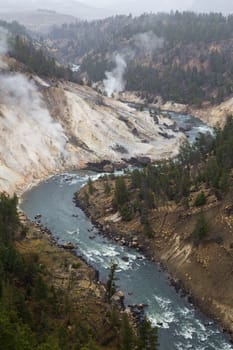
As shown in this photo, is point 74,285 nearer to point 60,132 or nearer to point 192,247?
point 192,247

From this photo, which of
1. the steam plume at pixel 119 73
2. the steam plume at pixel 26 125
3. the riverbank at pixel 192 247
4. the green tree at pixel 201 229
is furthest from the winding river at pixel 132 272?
the steam plume at pixel 119 73

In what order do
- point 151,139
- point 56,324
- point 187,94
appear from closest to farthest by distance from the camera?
point 56,324 < point 151,139 < point 187,94

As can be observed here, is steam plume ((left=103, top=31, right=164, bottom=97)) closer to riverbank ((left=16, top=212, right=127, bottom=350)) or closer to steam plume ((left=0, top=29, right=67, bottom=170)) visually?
steam plume ((left=0, top=29, right=67, bottom=170))

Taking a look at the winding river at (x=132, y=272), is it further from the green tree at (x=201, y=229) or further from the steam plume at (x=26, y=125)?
the steam plume at (x=26, y=125)

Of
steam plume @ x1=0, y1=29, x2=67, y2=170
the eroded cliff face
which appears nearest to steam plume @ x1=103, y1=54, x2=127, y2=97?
the eroded cliff face

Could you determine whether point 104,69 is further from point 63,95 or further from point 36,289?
point 36,289

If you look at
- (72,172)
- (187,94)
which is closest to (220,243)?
(72,172)
